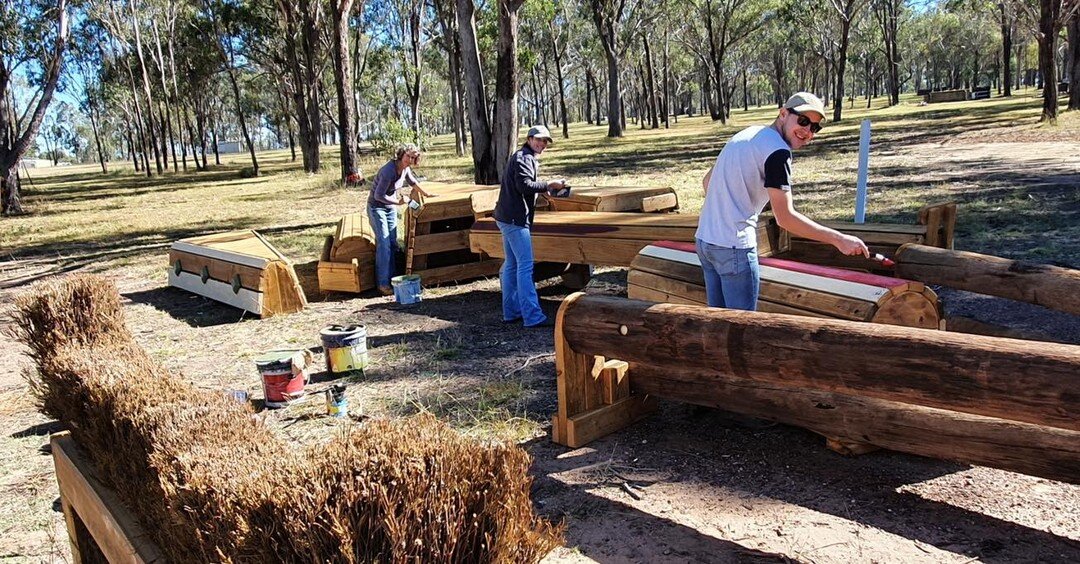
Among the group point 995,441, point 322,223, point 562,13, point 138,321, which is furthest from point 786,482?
point 562,13

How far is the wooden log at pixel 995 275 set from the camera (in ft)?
15.9

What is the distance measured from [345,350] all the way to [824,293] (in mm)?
3746

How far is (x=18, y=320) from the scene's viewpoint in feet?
15.9

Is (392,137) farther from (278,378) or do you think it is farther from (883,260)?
(883,260)

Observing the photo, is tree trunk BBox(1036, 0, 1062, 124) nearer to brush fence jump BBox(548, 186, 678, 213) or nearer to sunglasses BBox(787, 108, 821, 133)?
brush fence jump BBox(548, 186, 678, 213)

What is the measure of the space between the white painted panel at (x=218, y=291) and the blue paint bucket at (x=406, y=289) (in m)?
1.48

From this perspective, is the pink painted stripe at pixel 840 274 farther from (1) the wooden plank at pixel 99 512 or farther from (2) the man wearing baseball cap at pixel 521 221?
(1) the wooden plank at pixel 99 512

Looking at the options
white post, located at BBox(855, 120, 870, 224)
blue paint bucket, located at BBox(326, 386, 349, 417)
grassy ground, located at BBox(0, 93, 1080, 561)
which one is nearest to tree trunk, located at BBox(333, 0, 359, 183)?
grassy ground, located at BBox(0, 93, 1080, 561)

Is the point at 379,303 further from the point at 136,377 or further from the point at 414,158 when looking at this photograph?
the point at 136,377

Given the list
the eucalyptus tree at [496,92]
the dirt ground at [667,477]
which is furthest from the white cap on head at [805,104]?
the eucalyptus tree at [496,92]

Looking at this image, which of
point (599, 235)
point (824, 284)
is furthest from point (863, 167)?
point (824, 284)

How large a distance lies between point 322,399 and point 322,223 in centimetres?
1023

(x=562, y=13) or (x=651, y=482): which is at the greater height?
(x=562, y=13)

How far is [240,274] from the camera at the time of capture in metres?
8.71
